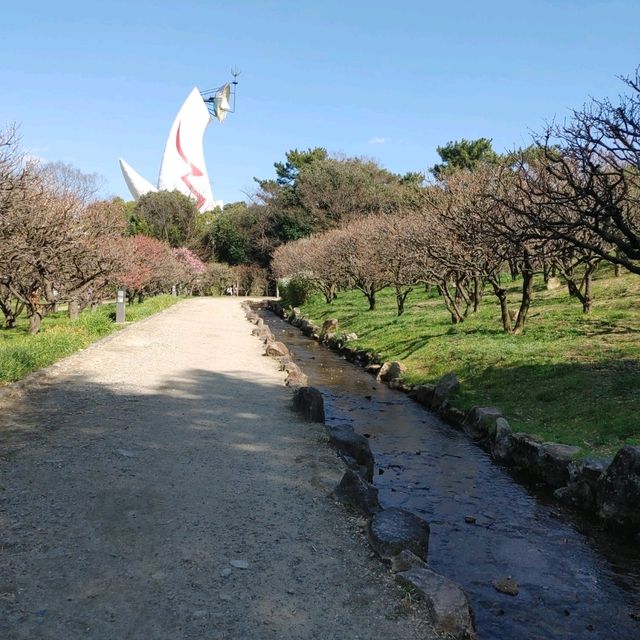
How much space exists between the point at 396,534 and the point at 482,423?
244 inches

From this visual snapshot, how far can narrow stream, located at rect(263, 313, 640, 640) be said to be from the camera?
211 inches

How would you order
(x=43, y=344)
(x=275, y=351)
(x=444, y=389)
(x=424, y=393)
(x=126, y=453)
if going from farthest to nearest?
(x=275, y=351) → (x=43, y=344) → (x=424, y=393) → (x=444, y=389) → (x=126, y=453)

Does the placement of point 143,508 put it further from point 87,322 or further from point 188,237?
point 188,237

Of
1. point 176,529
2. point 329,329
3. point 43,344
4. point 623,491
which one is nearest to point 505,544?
point 623,491

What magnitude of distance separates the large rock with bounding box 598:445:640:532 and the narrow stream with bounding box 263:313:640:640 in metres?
0.26

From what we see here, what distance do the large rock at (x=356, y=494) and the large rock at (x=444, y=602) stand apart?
1.47 meters

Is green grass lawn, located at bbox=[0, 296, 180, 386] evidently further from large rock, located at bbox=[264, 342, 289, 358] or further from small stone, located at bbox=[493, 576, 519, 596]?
small stone, located at bbox=[493, 576, 519, 596]

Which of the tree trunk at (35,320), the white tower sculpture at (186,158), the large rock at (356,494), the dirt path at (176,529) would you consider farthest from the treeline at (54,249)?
the white tower sculpture at (186,158)

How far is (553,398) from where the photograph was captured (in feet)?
37.8

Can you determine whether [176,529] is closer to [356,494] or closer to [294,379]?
[356,494]

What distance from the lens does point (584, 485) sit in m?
7.93

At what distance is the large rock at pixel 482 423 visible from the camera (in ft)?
35.4

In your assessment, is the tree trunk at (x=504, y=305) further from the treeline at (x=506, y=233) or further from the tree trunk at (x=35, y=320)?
the tree trunk at (x=35, y=320)

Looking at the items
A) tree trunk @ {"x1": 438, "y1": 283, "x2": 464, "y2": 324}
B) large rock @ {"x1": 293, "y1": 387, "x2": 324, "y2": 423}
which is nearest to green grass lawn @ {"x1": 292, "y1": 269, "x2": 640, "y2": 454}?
tree trunk @ {"x1": 438, "y1": 283, "x2": 464, "y2": 324}
